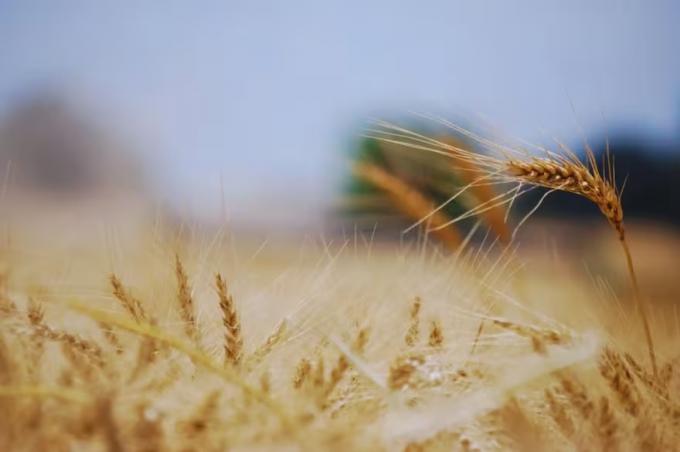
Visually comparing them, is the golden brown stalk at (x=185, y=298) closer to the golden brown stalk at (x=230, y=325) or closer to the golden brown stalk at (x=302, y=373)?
the golden brown stalk at (x=230, y=325)

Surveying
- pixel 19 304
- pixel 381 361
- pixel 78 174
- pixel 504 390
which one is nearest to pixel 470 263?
pixel 381 361

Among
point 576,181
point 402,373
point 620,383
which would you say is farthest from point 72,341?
point 576,181

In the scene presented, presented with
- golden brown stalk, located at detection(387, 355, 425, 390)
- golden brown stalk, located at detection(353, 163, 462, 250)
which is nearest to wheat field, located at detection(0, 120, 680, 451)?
golden brown stalk, located at detection(387, 355, 425, 390)

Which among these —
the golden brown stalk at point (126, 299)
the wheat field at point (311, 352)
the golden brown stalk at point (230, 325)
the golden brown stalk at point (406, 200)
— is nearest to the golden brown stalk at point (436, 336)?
the wheat field at point (311, 352)

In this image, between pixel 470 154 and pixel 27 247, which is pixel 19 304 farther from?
pixel 470 154

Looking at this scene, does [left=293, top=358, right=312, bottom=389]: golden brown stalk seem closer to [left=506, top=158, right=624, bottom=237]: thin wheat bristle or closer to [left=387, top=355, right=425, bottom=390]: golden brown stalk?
[left=387, top=355, right=425, bottom=390]: golden brown stalk

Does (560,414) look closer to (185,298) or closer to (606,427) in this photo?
(606,427)
